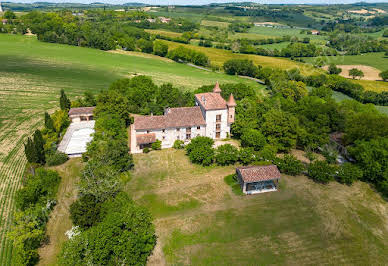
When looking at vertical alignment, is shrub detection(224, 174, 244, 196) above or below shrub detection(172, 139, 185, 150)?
below

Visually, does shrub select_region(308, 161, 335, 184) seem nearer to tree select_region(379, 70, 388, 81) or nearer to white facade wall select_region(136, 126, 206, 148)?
white facade wall select_region(136, 126, 206, 148)

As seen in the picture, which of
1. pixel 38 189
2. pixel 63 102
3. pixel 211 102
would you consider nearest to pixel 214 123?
pixel 211 102

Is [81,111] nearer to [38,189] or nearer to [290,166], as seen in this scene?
[38,189]

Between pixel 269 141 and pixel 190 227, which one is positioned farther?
pixel 269 141

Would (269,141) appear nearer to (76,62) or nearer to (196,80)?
(196,80)

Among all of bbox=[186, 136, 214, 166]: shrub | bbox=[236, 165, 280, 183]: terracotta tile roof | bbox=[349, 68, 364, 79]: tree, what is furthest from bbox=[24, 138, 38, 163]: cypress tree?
bbox=[349, 68, 364, 79]: tree

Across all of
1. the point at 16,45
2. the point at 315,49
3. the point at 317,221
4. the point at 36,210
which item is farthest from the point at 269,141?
the point at 16,45
